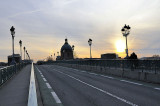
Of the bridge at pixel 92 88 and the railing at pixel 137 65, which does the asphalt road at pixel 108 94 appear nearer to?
the bridge at pixel 92 88

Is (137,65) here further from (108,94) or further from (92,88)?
(108,94)

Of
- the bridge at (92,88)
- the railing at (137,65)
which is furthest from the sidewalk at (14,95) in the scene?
the railing at (137,65)

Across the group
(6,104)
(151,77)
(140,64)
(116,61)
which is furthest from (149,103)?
(116,61)

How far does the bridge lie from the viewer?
9.01 meters

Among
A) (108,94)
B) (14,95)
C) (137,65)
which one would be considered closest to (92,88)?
(108,94)

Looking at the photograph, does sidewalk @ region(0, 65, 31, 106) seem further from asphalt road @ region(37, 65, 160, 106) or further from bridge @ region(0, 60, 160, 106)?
asphalt road @ region(37, 65, 160, 106)

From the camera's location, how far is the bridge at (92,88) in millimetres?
9008

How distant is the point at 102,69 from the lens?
3006 centimetres

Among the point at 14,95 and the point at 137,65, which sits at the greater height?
the point at 137,65

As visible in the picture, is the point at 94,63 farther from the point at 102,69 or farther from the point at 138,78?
the point at 138,78

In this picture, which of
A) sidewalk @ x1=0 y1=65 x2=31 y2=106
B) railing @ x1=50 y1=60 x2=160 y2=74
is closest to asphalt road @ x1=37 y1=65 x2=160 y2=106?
sidewalk @ x1=0 y1=65 x2=31 y2=106

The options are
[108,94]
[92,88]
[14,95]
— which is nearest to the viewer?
A: [14,95]

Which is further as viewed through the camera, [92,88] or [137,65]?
[137,65]

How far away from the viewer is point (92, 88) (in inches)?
544
